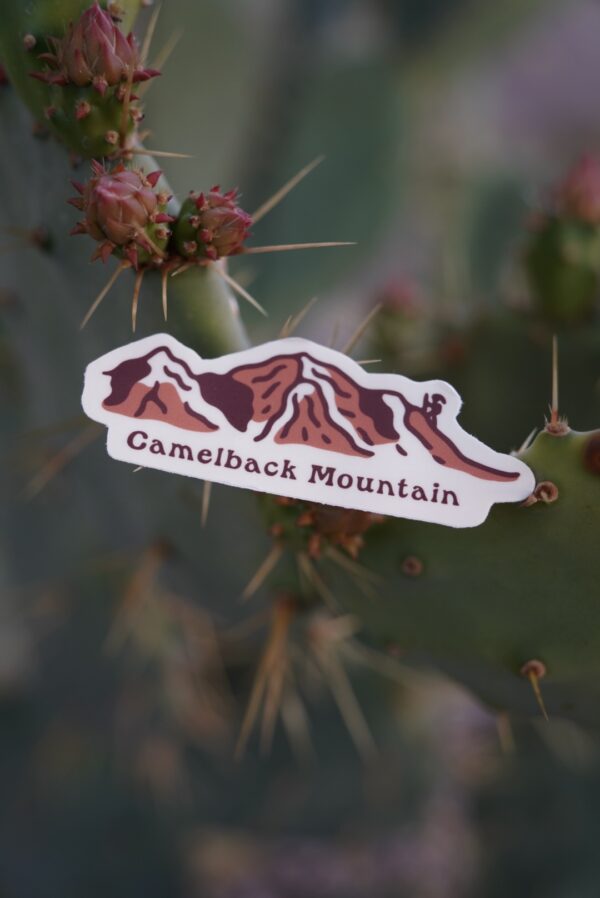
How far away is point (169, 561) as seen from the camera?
0.94 metres

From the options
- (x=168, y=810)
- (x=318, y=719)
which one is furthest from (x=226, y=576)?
(x=168, y=810)

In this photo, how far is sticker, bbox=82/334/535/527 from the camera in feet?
1.83

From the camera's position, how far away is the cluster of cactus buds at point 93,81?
59 centimetres

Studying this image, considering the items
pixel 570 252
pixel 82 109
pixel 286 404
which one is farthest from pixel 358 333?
pixel 570 252

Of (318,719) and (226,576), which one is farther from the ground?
(226,576)

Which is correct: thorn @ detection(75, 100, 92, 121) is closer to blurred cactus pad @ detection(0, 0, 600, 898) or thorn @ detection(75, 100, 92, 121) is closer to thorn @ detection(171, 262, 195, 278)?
blurred cactus pad @ detection(0, 0, 600, 898)

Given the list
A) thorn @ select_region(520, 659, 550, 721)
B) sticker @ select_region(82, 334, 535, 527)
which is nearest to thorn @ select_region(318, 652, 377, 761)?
thorn @ select_region(520, 659, 550, 721)

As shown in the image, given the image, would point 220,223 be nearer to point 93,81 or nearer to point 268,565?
point 93,81

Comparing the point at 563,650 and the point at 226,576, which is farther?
the point at 226,576

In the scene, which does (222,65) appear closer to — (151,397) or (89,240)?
(89,240)

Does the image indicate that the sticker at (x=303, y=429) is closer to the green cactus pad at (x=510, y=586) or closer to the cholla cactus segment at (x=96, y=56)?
the green cactus pad at (x=510, y=586)

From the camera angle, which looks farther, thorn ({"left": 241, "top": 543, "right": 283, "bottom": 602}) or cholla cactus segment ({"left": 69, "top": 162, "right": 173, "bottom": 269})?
thorn ({"left": 241, "top": 543, "right": 283, "bottom": 602})

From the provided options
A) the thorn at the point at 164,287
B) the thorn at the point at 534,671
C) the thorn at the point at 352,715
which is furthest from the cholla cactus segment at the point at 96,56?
the thorn at the point at 352,715

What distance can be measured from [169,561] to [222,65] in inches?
55.2
